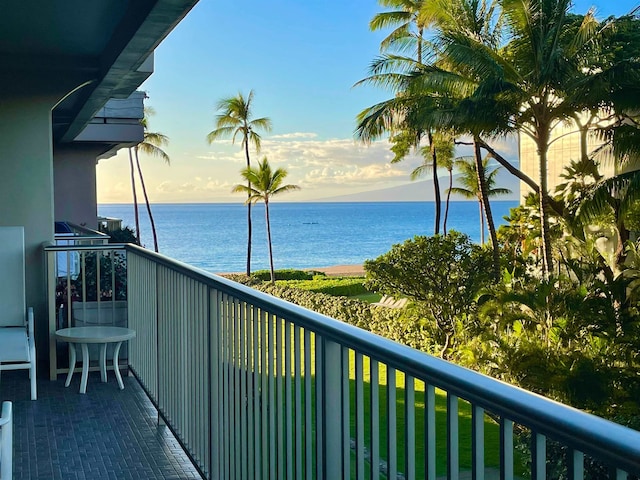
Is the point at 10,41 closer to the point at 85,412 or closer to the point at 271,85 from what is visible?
the point at 85,412

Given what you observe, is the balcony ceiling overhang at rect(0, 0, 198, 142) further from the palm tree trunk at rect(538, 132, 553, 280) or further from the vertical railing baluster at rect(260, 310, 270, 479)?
the palm tree trunk at rect(538, 132, 553, 280)

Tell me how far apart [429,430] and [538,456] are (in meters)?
0.31

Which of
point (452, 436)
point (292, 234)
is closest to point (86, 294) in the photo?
point (452, 436)

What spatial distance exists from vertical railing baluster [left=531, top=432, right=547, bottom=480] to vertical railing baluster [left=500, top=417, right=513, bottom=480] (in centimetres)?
6

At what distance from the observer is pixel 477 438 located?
1.27 meters

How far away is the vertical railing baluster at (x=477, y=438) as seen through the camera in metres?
1.27

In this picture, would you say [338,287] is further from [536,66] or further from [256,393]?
[256,393]

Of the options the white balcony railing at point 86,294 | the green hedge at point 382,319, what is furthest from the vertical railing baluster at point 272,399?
the green hedge at point 382,319

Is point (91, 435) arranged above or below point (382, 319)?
above

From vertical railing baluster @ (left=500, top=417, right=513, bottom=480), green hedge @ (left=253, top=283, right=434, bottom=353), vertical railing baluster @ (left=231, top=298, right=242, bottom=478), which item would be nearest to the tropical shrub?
green hedge @ (left=253, top=283, right=434, bottom=353)

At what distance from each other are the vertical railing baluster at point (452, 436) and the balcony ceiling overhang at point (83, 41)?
3.17 meters

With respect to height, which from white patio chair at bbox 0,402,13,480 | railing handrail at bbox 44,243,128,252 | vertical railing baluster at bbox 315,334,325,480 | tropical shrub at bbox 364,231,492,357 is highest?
railing handrail at bbox 44,243,128,252

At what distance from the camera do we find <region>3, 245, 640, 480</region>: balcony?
118cm

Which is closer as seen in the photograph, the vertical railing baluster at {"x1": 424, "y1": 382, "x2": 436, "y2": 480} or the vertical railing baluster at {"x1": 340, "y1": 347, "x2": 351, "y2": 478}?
the vertical railing baluster at {"x1": 424, "y1": 382, "x2": 436, "y2": 480}
